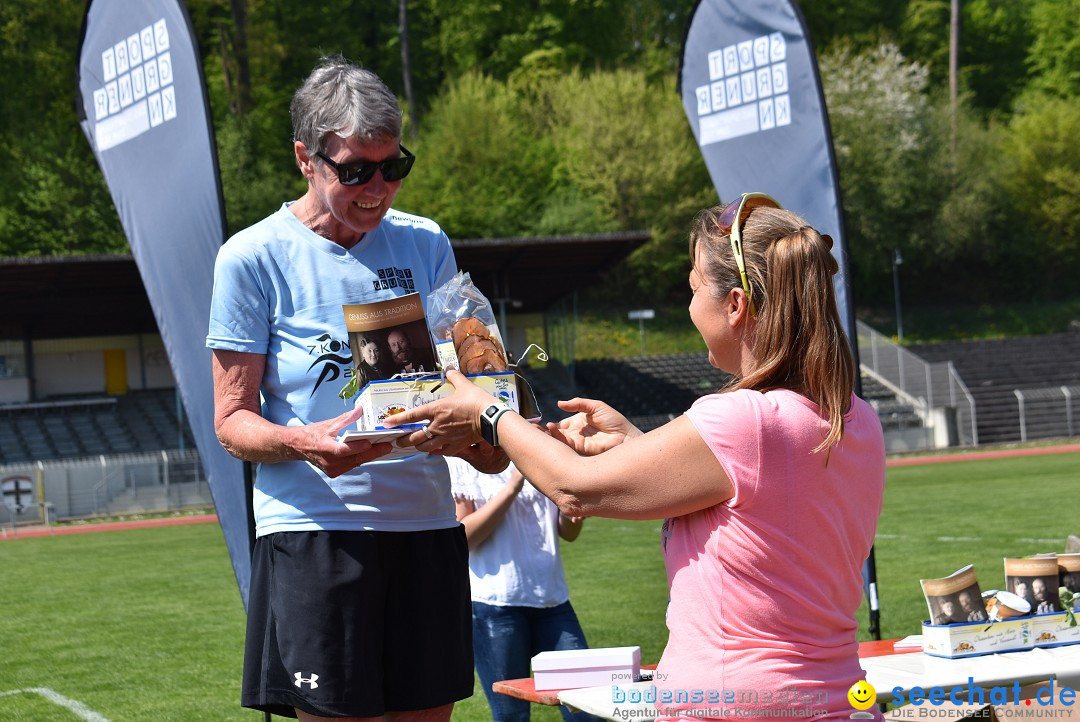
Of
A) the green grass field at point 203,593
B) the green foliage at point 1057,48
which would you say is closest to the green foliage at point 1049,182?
the green foliage at point 1057,48

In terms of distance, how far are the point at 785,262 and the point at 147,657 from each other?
8.65 m

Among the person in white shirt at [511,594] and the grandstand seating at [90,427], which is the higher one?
the grandstand seating at [90,427]

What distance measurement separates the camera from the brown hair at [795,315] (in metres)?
2.36

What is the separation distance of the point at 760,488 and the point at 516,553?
299cm

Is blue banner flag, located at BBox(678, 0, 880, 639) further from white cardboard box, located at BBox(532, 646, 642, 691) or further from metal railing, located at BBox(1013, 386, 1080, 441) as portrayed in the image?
metal railing, located at BBox(1013, 386, 1080, 441)

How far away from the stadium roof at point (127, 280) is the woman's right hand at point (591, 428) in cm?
2809

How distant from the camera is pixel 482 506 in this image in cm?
531

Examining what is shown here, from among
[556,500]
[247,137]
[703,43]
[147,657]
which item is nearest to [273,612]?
[556,500]

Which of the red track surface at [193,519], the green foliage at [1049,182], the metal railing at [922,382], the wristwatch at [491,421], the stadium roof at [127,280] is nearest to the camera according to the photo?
the wristwatch at [491,421]

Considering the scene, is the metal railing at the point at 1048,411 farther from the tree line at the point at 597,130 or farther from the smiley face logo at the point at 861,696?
the smiley face logo at the point at 861,696

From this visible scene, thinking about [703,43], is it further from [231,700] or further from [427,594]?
[427,594]

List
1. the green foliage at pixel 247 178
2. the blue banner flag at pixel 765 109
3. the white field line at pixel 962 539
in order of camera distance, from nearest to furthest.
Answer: the blue banner flag at pixel 765 109, the white field line at pixel 962 539, the green foliage at pixel 247 178

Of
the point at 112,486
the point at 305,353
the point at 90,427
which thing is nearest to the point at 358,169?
the point at 305,353

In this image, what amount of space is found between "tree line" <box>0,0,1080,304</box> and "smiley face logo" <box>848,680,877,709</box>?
44.2 metres
